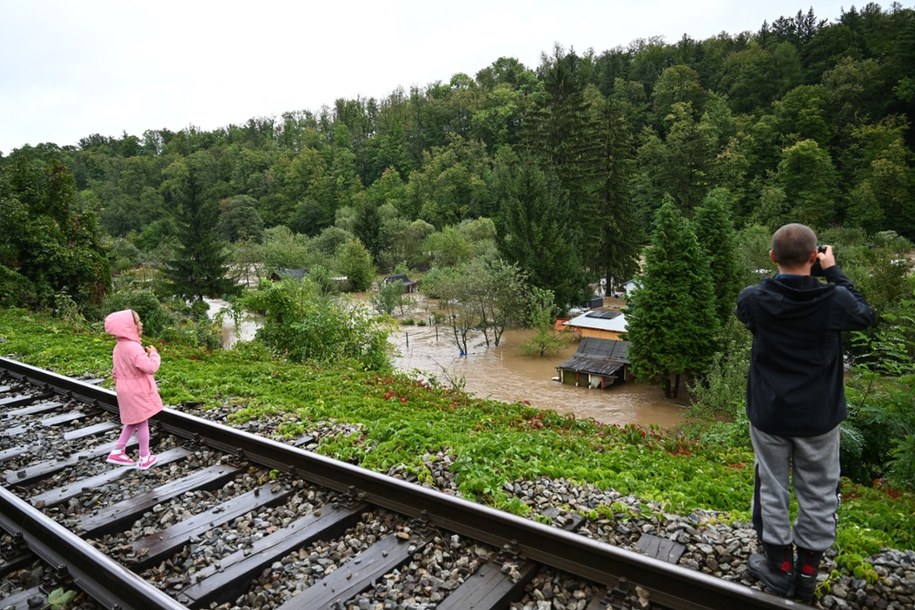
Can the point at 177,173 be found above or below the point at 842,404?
above

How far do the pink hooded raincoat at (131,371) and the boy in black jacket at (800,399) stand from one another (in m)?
4.61

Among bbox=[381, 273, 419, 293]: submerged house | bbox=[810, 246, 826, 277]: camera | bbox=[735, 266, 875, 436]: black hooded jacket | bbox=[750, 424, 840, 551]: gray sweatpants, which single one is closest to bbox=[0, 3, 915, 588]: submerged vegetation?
bbox=[750, 424, 840, 551]: gray sweatpants

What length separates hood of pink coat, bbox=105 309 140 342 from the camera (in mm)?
4820

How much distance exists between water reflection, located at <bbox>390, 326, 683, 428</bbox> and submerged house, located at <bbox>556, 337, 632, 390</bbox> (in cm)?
44

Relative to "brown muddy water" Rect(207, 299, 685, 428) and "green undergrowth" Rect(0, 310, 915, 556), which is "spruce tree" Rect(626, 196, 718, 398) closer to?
"brown muddy water" Rect(207, 299, 685, 428)

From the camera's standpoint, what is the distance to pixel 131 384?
4.88 meters

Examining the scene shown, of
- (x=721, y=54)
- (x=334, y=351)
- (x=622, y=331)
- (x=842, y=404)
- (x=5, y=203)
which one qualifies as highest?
(x=721, y=54)

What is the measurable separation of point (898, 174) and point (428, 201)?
48.2 meters

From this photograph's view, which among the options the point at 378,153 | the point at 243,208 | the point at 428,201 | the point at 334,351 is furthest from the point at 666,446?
the point at 378,153

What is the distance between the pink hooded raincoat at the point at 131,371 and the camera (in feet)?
15.8

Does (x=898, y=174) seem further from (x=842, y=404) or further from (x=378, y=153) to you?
(x=378, y=153)

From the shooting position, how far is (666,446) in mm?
5855

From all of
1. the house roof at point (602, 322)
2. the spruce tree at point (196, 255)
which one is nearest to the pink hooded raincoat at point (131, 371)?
the house roof at point (602, 322)

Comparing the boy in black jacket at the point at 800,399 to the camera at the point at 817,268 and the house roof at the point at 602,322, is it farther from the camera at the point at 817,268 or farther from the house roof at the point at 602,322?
the house roof at the point at 602,322
